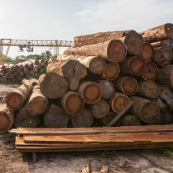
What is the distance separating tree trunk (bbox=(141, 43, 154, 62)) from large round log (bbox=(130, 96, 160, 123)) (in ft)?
3.25

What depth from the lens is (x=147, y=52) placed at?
6512mm

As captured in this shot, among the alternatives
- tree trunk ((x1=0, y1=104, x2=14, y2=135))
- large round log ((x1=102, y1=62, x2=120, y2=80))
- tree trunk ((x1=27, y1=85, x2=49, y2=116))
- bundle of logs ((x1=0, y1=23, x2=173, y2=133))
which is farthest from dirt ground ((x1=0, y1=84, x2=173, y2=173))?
large round log ((x1=102, y1=62, x2=120, y2=80))

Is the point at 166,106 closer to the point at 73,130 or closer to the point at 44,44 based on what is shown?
the point at 73,130

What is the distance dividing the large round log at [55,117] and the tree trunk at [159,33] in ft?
10.1

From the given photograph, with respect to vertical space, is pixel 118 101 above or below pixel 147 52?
below

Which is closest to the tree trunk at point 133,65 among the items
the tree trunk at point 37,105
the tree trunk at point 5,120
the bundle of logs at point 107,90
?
the bundle of logs at point 107,90

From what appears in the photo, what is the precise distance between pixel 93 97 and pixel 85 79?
61cm

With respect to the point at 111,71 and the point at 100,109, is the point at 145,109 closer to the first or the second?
the point at 100,109

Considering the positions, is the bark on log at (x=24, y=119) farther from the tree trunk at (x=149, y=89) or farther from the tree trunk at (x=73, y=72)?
the tree trunk at (x=149, y=89)

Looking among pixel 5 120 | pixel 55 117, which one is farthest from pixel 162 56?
pixel 5 120

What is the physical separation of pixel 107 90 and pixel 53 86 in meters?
1.25

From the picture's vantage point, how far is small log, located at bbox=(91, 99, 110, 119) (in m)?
6.05

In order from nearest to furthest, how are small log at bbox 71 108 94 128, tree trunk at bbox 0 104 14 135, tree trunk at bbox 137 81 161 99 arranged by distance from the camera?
1. tree trunk at bbox 0 104 14 135
2. small log at bbox 71 108 94 128
3. tree trunk at bbox 137 81 161 99

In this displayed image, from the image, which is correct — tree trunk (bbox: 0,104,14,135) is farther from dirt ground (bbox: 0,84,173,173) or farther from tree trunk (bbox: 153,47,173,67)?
tree trunk (bbox: 153,47,173,67)
